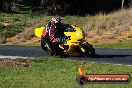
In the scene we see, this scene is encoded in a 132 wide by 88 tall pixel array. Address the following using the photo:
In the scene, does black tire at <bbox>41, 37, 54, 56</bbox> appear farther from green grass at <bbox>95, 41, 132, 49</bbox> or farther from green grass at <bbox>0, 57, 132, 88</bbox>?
green grass at <bbox>95, 41, 132, 49</bbox>

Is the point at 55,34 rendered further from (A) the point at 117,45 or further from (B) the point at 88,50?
(A) the point at 117,45

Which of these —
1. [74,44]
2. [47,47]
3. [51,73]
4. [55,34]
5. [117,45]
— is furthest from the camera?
[117,45]

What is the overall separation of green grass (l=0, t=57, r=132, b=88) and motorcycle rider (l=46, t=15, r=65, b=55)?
1.30 m

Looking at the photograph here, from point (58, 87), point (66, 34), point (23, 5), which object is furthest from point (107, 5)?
point (58, 87)

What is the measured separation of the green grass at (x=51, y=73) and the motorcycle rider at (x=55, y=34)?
4.25 feet

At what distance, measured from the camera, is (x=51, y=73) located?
1307 centimetres

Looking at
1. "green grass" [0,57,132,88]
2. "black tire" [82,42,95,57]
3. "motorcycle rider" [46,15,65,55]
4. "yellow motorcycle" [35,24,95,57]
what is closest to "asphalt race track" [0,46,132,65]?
"black tire" [82,42,95,57]

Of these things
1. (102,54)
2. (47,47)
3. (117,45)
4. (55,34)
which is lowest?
(117,45)

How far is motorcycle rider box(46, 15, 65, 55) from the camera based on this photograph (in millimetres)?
17797

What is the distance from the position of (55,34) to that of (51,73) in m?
5.06

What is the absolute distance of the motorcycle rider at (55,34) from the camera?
17.8 metres

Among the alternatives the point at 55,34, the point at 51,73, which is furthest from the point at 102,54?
the point at 51,73

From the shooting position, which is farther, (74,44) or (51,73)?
(74,44)

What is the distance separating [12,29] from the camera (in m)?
29.3
